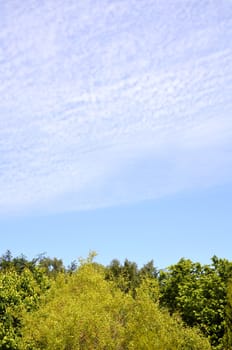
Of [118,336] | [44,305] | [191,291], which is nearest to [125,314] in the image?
[118,336]

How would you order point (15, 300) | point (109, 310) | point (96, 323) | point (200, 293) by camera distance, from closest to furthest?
point (96, 323) < point (109, 310) < point (15, 300) < point (200, 293)

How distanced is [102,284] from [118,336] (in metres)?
5.37

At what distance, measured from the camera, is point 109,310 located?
34000mm

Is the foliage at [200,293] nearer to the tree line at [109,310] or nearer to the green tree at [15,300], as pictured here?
the tree line at [109,310]

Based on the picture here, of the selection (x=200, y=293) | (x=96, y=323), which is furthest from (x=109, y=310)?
(x=200, y=293)

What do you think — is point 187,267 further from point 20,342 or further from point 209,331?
point 20,342

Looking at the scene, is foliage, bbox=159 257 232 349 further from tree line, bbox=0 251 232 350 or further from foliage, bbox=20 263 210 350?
foliage, bbox=20 263 210 350

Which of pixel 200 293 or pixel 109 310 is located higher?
pixel 200 293

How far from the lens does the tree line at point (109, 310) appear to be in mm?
31375

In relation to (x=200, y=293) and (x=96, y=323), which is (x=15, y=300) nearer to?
(x=96, y=323)

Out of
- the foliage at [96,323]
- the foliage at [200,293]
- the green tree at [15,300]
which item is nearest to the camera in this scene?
the foliage at [96,323]

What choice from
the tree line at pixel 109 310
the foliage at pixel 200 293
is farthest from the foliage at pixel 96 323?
the foliage at pixel 200 293

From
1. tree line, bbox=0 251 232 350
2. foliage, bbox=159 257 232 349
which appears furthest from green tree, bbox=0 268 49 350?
foliage, bbox=159 257 232 349

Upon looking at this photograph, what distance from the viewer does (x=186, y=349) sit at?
1297 inches
